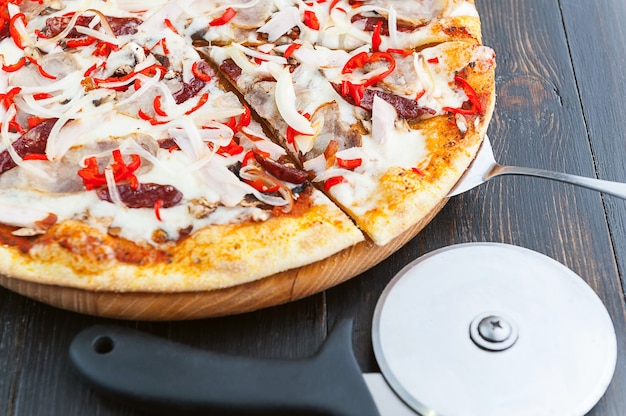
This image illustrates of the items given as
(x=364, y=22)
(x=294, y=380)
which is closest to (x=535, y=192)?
(x=364, y=22)

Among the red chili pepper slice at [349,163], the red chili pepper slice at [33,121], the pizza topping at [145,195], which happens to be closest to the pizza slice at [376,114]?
the red chili pepper slice at [349,163]

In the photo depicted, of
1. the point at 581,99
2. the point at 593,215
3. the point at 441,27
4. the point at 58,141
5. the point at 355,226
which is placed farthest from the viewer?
the point at 581,99

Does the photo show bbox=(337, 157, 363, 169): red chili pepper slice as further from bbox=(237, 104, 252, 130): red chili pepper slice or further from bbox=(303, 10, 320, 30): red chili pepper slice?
bbox=(303, 10, 320, 30): red chili pepper slice

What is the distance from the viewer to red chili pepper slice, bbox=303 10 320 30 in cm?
326

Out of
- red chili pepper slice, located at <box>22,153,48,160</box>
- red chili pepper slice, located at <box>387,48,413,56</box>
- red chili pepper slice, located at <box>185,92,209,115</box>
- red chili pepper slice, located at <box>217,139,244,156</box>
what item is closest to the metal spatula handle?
red chili pepper slice, located at <box>387,48,413,56</box>

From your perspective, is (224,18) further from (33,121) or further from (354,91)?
(33,121)

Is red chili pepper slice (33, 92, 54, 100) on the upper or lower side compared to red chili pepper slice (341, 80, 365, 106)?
lower

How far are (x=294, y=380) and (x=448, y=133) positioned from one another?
1.11 meters

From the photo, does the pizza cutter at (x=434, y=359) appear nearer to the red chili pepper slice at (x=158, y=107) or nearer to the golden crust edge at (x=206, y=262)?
the golden crust edge at (x=206, y=262)

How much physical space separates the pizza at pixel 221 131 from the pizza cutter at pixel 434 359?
0.69 ft

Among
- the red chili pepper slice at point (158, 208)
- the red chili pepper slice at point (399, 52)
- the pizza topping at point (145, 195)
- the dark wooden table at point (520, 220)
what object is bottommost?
the dark wooden table at point (520, 220)

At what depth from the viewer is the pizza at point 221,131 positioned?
2426 millimetres

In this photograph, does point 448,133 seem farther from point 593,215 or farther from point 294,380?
point 294,380

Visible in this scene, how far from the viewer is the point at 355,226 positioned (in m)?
2.53
